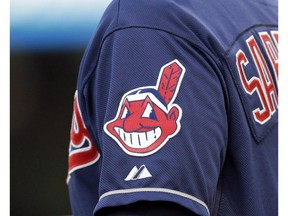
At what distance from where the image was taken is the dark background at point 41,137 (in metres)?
1.99

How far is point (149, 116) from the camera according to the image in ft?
2.81

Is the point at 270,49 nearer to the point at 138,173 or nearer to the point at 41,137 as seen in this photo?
the point at 138,173

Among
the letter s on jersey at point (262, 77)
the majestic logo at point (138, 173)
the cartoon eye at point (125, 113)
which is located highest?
the letter s on jersey at point (262, 77)

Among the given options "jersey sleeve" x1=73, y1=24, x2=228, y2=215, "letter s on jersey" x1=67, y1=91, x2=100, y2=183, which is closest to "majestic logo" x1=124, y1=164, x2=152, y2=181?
"jersey sleeve" x1=73, y1=24, x2=228, y2=215

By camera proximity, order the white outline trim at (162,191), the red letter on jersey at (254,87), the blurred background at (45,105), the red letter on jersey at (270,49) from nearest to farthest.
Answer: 1. the white outline trim at (162,191)
2. the red letter on jersey at (254,87)
3. the red letter on jersey at (270,49)
4. the blurred background at (45,105)

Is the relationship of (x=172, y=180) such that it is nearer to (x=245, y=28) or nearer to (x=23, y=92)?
(x=245, y=28)

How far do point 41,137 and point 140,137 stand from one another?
1.20 meters

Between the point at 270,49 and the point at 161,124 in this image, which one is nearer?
the point at 161,124

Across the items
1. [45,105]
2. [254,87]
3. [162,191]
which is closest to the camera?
[162,191]

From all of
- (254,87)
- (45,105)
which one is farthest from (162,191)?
(45,105)

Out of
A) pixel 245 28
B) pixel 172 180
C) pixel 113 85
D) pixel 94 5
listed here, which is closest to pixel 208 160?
pixel 172 180

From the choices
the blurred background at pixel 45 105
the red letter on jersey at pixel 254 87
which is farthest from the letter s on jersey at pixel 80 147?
the blurred background at pixel 45 105

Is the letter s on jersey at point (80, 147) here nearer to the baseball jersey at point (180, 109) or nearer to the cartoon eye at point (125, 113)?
the baseball jersey at point (180, 109)

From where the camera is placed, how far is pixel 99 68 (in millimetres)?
939
